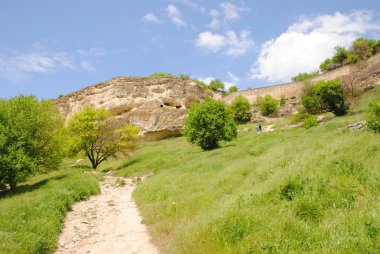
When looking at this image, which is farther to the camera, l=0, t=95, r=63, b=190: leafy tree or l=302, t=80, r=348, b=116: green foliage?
l=302, t=80, r=348, b=116: green foliage

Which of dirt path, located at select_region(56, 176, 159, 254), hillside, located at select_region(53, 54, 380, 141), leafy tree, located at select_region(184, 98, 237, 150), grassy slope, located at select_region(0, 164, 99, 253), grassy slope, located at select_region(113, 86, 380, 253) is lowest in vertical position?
dirt path, located at select_region(56, 176, 159, 254)

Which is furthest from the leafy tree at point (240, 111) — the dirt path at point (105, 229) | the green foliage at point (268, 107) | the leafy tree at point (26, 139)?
the dirt path at point (105, 229)

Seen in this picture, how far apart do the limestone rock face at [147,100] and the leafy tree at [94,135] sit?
529 inches

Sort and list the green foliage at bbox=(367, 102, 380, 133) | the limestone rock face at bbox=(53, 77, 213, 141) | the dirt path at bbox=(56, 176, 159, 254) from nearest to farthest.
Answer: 1. the dirt path at bbox=(56, 176, 159, 254)
2. the green foliage at bbox=(367, 102, 380, 133)
3. the limestone rock face at bbox=(53, 77, 213, 141)

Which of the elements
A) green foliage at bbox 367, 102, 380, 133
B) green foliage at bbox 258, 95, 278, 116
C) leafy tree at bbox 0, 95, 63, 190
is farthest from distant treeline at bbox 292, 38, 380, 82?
leafy tree at bbox 0, 95, 63, 190

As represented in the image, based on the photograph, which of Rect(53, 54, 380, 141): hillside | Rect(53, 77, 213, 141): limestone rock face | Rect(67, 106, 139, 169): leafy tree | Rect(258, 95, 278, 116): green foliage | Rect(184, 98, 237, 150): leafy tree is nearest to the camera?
Rect(184, 98, 237, 150): leafy tree

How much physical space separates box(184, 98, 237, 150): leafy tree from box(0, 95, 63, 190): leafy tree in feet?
41.3

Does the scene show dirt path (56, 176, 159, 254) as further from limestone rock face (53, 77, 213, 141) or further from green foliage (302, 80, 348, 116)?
limestone rock face (53, 77, 213, 141)

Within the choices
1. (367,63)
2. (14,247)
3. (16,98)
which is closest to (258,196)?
(14,247)

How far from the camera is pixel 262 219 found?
6.16 metres

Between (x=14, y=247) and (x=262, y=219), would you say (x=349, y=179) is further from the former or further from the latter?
(x=14, y=247)

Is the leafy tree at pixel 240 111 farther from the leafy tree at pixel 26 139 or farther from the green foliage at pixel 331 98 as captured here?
the leafy tree at pixel 26 139

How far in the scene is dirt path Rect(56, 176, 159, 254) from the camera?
7750mm

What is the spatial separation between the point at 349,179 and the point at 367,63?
5656 cm
